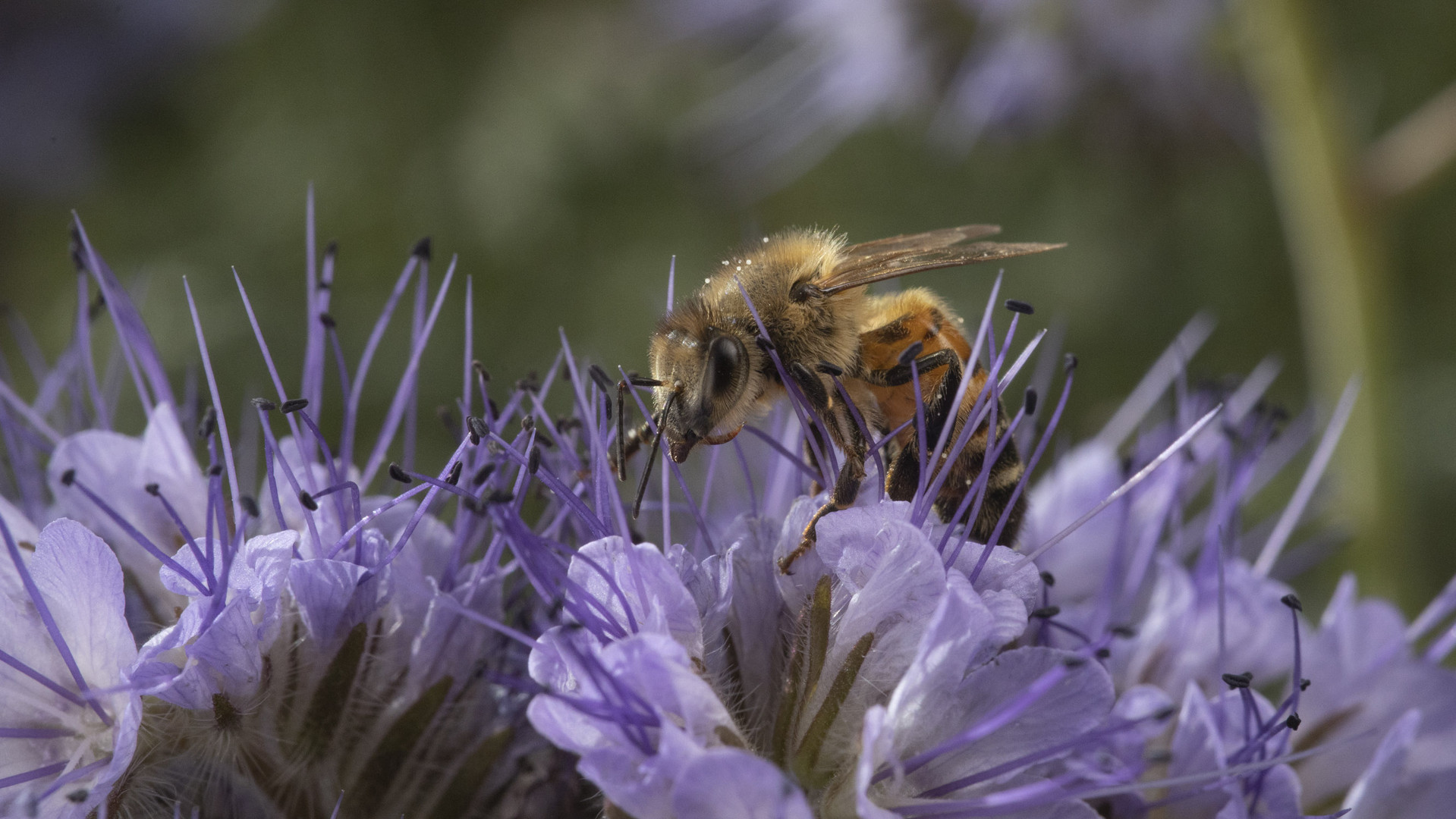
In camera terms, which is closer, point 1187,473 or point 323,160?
point 1187,473

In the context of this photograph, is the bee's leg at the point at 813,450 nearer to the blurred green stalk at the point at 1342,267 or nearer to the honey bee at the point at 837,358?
the honey bee at the point at 837,358

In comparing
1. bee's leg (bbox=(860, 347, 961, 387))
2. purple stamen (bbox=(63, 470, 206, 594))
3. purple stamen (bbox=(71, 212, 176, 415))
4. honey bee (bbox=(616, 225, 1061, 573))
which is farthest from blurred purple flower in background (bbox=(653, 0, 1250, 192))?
purple stamen (bbox=(63, 470, 206, 594))

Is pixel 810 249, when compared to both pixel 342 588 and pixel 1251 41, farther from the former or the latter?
pixel 1251 41

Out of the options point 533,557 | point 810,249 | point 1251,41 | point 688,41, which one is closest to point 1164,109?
point 1251,41

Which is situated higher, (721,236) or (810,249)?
(810,249)

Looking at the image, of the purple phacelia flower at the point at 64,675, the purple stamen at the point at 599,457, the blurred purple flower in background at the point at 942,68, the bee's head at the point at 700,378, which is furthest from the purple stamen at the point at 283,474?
the blurred purple flower in background at the point at 942,68

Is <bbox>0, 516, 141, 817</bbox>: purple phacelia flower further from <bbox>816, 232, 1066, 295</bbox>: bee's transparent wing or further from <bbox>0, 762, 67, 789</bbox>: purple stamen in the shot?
<bbox>816, 232, 1066, 295</bbox>: bee's transparent wing
